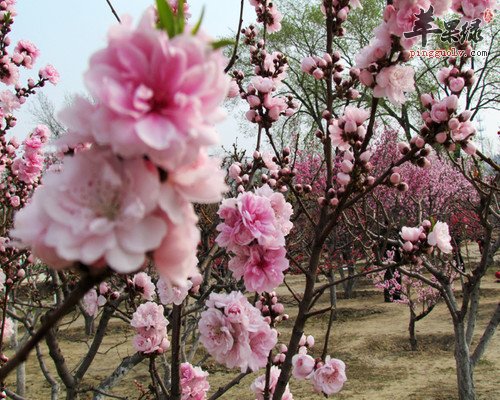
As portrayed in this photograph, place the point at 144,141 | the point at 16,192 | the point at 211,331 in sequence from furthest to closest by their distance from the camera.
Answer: the point at 16,192 → the point at 211,331 → the point at 144,141

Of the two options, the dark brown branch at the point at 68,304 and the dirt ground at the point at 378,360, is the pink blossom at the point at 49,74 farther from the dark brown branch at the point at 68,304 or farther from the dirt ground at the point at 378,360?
the dark brown branch at the point at 68,304

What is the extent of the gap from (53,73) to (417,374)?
19.8ft

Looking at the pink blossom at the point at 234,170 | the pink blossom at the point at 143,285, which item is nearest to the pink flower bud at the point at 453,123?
the pink blossom at the point at 234,170

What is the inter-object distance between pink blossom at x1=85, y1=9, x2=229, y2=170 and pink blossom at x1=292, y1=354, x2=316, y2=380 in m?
1.88

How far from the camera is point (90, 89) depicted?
0.56 metres

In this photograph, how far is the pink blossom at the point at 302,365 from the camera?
2266mm

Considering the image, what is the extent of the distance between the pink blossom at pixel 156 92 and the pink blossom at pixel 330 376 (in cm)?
190

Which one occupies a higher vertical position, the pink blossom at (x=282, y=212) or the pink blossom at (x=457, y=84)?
the pink blossom at (x=457, y=84)

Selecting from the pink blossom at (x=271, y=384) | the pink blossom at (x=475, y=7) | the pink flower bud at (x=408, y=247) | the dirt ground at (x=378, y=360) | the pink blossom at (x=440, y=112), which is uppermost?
the pink blossom at (x=475, y=7)

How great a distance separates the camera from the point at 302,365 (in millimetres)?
2270

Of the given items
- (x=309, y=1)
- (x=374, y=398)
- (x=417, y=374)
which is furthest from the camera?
(x=309, y=1)

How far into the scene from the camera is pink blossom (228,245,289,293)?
5.86 ft

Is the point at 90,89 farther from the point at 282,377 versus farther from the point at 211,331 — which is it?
the point at 282,377

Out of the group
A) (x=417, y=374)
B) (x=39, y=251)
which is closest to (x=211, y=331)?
(x=39, y=251)
